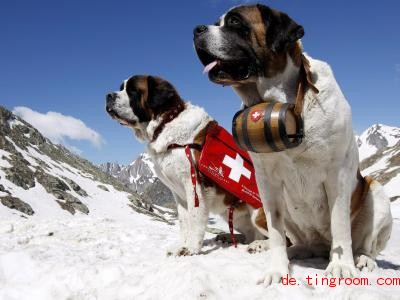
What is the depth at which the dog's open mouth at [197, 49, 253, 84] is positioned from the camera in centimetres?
345

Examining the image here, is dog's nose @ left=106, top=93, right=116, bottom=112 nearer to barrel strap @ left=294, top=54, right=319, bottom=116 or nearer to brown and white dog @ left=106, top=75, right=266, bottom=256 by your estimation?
brown and white dog @ left=106, top=75, right=266, bottom=256

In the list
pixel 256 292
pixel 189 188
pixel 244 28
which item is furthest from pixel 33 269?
pixel 244 28

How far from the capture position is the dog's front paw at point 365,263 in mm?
3930

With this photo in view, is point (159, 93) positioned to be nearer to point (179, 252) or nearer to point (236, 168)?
point (236, 168)

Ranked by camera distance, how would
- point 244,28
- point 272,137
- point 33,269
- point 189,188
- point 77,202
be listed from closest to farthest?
point 272,137
point 244,28
point 33,269
point 189,188
point 77,202

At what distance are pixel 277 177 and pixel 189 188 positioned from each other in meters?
1.79

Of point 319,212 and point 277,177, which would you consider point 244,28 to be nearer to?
point 277,177

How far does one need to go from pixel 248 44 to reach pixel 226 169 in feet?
7.22

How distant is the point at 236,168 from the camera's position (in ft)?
18.0

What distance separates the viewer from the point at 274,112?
324 centimetres

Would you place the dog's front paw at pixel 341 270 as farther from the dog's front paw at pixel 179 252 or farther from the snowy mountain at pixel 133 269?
the dog's front paw at pixel 179 252

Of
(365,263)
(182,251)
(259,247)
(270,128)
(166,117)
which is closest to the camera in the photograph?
(270,128)

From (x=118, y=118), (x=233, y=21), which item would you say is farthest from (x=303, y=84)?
(x=118, y=118)

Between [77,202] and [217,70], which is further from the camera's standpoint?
[77,202]
